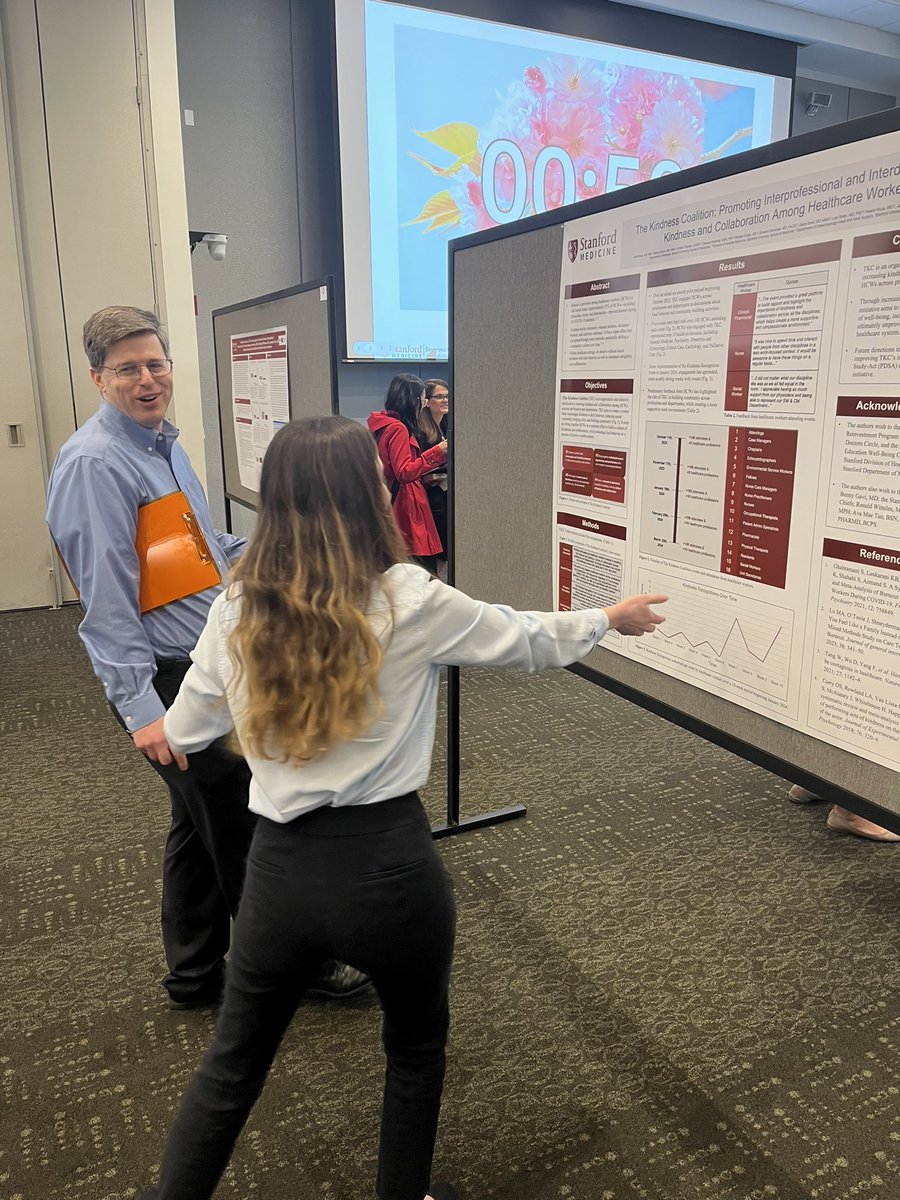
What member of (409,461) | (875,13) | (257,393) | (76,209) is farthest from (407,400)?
(875,13)

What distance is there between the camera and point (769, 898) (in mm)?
2020

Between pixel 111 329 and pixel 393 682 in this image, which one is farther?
pixel 111 329

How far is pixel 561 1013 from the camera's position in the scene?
1.67m

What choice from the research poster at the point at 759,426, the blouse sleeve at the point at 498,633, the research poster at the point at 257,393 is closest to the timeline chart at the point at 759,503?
the research poster at the point at 759,426

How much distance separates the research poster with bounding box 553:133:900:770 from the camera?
1.10 meters

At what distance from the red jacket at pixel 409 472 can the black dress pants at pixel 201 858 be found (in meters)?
2.20

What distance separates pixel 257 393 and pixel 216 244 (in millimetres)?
2039

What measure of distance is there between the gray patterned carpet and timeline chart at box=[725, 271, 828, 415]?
1136 mm

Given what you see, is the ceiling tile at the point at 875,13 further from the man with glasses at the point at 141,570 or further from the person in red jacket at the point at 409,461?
the man with glasses at the point at 141,570

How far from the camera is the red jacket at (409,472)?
3719 millimetres

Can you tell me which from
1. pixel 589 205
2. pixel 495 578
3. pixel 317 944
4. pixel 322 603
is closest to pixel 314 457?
pixel 322 603

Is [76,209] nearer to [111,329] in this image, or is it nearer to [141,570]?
[111,329]

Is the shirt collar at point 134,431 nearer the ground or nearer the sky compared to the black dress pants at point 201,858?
nearer the sky

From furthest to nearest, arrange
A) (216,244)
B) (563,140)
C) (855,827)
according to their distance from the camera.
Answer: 1. (563,140)
2. (216,244)
3. (855,827)
